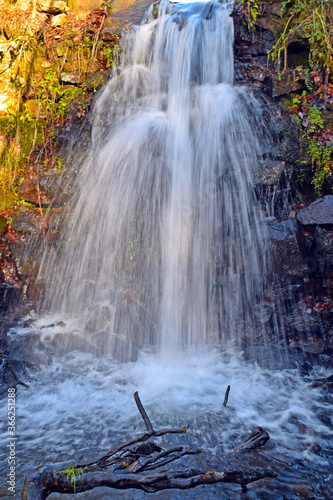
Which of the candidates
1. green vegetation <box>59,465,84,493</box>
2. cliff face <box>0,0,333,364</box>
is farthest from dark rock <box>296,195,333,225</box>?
green vegetation <box>59,465,84,493</box>

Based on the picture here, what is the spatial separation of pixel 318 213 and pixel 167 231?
2346 mm

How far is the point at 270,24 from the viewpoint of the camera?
7523mm

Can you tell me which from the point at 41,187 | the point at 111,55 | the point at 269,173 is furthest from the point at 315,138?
the point at 111,55

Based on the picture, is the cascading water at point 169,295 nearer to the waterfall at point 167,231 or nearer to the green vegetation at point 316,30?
the waterfall at point 167,231

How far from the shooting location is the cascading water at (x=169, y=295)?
3223mm

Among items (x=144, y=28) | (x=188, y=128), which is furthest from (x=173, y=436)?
(x=144, y=28)

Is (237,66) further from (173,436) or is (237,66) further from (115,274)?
(173,436)

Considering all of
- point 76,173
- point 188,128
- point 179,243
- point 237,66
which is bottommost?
point 179,243

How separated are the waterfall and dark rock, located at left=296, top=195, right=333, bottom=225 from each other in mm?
650

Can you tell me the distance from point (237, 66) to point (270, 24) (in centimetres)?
123

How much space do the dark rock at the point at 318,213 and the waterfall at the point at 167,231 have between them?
25.6 inches

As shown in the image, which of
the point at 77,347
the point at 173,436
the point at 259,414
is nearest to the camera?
the point at 173,436

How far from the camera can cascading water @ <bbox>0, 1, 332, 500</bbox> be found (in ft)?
10.6

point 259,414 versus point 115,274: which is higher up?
point 115,274
